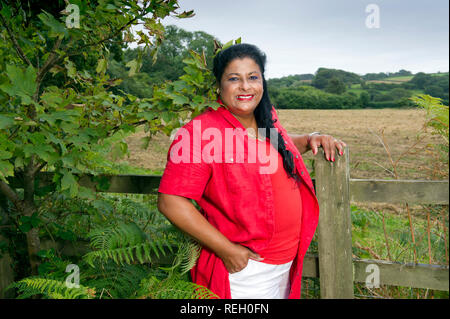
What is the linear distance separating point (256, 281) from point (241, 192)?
19.1 inches

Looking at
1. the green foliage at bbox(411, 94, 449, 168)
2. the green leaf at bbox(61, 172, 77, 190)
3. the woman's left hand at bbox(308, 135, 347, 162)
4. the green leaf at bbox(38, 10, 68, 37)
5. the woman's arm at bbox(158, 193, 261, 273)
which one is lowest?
the woman's arm at bbox(158, 193, 261, 273)

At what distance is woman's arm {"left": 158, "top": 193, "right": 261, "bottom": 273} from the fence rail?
60 centimetres

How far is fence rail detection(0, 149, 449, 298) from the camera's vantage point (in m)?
1.88

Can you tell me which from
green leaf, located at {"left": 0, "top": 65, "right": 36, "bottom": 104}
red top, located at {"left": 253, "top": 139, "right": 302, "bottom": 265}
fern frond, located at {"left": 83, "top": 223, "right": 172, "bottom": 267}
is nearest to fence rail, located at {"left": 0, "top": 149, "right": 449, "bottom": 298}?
red top, located at {"left": 253, "top": 139, "right": 302, "bottom": 265}

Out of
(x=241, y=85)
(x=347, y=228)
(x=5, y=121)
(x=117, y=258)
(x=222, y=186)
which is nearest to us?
(x=5, y=121)

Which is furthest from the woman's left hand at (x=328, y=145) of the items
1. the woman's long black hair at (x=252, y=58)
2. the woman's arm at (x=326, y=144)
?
the woman's long black hair at (x=252, y=58)

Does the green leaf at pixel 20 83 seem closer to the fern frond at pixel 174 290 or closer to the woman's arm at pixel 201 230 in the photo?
the woman's arm at pixel 201 230

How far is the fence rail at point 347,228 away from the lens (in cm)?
188

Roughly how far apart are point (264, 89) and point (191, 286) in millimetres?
1131

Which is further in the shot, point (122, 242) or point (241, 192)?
point (122, 242)

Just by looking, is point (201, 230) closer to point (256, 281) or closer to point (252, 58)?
point (256, 281)

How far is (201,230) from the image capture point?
1613 millimetres

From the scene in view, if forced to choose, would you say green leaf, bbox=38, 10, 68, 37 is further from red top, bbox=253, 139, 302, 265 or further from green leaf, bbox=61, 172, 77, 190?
red top, bbox=253, 139, 302, 265

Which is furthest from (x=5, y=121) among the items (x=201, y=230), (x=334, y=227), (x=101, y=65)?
(x=334, y=227)
